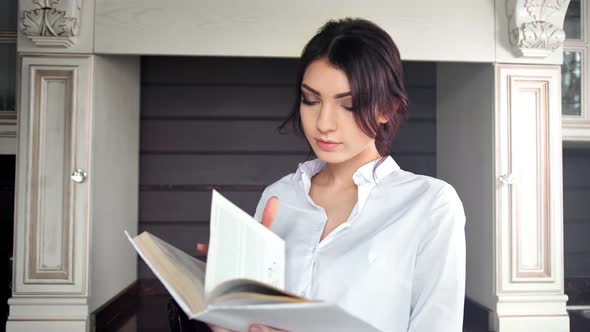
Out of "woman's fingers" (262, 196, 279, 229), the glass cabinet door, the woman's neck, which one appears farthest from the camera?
the glass cabinet door

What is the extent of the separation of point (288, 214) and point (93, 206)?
1575 mm

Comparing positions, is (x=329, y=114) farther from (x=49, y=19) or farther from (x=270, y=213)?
(x=49, y=19)

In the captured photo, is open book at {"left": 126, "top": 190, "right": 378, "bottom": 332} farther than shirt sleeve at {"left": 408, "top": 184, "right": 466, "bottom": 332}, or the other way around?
shirt sleeve at {"left": 408, "top": 184, "right": 466, "bottom": 332}

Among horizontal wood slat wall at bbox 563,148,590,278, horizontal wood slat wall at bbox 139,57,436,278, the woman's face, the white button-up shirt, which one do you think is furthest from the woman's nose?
horizontal wood slat wall at bbox 563,148,590,278

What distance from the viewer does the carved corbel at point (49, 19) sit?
232 centimetres

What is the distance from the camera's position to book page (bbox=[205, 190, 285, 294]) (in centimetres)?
74

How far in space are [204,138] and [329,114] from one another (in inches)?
98.6

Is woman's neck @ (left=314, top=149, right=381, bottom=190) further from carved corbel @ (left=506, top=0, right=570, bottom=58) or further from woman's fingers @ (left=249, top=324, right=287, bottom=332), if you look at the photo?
carved corbel @ (left=506, top=0, right=570, bottom=58)

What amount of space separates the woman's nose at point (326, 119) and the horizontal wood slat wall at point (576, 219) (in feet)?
9.36

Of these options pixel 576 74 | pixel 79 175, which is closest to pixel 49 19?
pixel 79 175

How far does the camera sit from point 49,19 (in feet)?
7.60

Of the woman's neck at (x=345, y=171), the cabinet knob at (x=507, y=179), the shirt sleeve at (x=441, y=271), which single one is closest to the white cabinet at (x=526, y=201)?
the cabinet knob at (x=507, y=179)

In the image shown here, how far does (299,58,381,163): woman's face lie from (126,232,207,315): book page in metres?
0.32

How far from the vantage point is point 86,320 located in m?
2.40
